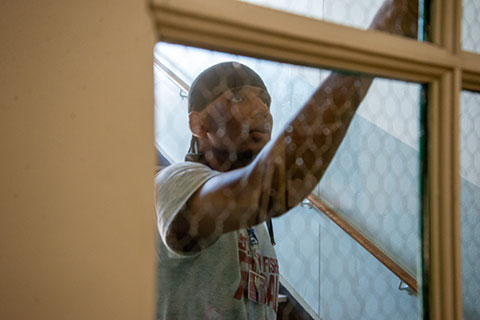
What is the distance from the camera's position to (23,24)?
0.24 metres

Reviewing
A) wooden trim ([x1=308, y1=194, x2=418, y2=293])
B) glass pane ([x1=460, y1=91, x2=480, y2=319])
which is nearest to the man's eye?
glass pane ([x1=460, y1=91, x2=480, y2=319])

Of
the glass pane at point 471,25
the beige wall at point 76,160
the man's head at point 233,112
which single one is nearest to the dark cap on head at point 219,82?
the man's head at point 233,112

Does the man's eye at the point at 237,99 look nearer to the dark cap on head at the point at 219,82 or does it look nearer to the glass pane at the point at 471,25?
the dark cap on head at the point at 219,82

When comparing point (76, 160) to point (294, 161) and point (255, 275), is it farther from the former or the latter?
point (255, 275)

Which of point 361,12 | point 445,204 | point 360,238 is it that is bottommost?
point 360,238

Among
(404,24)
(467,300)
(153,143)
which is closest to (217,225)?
(153,143)

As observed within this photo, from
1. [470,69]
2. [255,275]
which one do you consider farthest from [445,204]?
[255,275]

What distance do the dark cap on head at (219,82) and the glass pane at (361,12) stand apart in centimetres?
9

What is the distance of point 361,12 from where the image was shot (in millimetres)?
437

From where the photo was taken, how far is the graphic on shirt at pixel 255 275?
532mm

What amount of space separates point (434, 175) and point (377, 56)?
162mm

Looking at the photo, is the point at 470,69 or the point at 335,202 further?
the point at 335,202

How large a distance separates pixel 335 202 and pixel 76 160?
1.00 meters

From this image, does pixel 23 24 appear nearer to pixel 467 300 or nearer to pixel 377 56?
pixel 377 56
